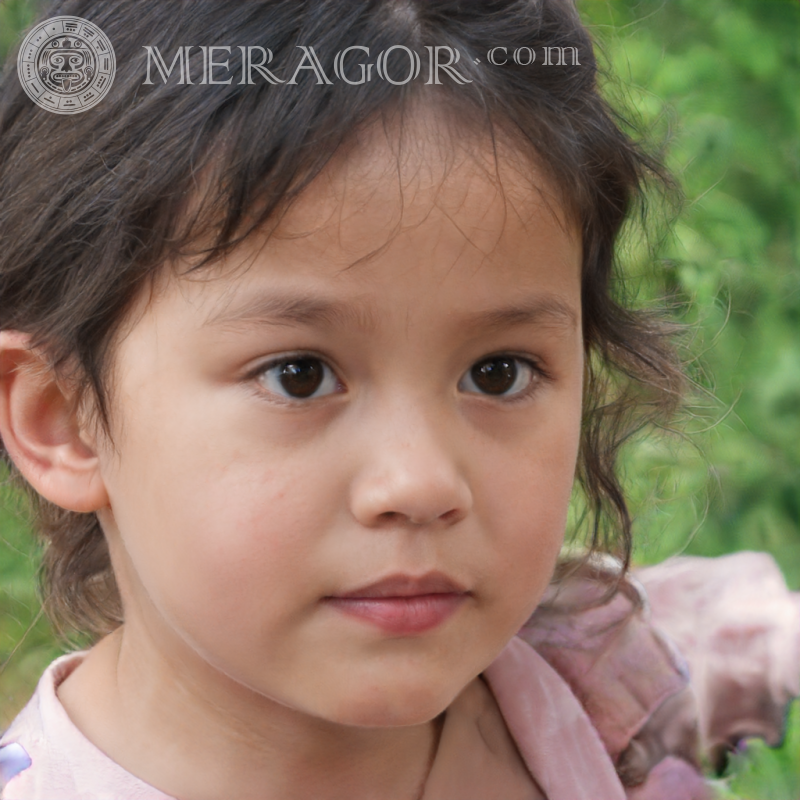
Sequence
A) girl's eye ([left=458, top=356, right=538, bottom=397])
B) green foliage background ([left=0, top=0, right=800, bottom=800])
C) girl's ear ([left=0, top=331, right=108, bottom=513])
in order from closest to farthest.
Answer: girl's eye ([left=458, top=356, right=538, bottom=397]) < girl's ear ([left=0, top=331, right=108, bottom=513]) < green foliage background ([left=0, top=0, right=800, bottom=800])

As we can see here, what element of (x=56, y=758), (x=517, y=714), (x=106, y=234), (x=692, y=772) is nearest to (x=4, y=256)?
(x=106, y=234)

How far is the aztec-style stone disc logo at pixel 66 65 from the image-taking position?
128 cm

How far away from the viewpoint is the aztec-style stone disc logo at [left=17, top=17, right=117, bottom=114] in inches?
50.4

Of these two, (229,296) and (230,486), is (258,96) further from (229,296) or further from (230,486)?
(230,486)

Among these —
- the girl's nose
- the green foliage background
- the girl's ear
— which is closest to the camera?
the girl's nose

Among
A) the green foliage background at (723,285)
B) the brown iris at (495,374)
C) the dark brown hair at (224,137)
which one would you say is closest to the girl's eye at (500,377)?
the brown iris at (495,374)

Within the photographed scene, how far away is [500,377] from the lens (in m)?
1.26

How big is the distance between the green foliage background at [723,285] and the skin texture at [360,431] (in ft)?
2.92

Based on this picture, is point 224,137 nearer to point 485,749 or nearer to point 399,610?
point 399,610

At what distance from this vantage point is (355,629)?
1161mm

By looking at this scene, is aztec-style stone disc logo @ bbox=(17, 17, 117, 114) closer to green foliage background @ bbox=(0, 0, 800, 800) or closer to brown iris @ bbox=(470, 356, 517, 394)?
brown iris @ bbox=(470, 356, 517, 394)

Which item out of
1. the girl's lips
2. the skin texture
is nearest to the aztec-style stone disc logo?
the skin texture

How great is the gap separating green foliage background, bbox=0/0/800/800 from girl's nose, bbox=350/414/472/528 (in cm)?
105

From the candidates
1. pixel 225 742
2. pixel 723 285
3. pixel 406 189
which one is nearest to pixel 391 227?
pixel 406 189
